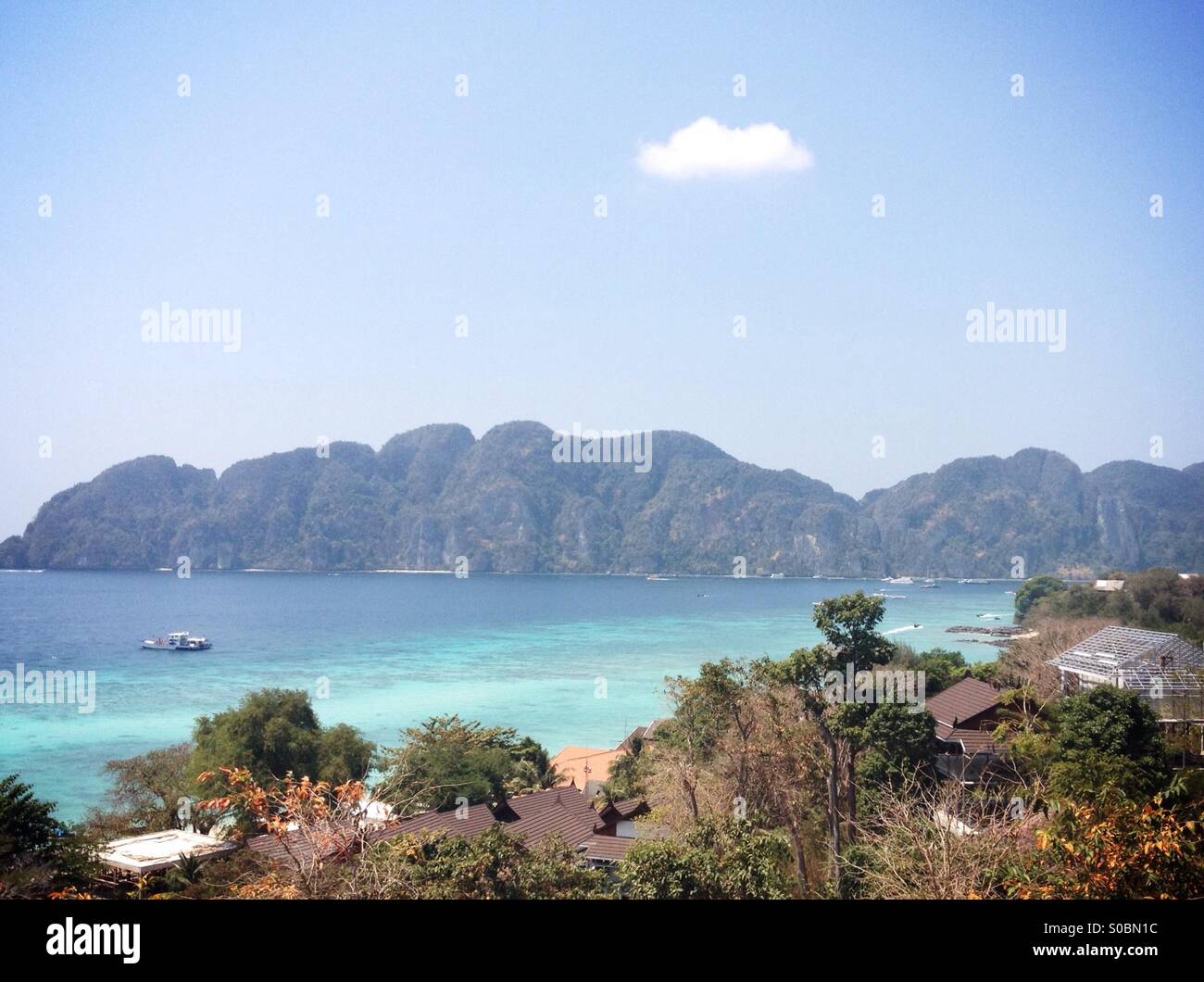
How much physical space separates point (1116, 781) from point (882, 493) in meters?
90.0

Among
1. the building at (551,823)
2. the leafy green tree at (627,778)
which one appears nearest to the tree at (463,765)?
the building at (551,823)

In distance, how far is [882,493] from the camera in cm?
9300

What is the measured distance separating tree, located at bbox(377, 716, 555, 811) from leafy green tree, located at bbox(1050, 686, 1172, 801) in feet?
23.8

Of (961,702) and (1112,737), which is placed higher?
(1112,737)

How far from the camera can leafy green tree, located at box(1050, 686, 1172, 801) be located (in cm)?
820

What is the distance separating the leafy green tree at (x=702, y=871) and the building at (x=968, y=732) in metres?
5.18

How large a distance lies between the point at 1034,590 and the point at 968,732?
3755 centimetres

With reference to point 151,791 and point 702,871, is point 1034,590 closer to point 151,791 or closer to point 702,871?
point 151,791

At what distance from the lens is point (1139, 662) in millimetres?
13172

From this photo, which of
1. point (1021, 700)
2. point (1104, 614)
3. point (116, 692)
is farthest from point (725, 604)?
point (1021, 700)

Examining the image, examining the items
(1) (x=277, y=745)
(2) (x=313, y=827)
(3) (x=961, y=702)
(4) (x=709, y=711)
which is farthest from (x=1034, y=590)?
(2) (x=313, y=827)

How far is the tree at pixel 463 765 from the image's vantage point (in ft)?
39.9

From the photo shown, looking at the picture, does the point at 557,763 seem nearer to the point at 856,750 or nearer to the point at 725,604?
the point at 856,750

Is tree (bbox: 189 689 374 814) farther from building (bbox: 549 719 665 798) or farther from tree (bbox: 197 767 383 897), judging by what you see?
tree (bbox: 197 767 383 897)
